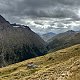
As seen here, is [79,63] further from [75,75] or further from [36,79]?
[36,79]

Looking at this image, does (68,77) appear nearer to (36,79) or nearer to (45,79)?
(45,79)

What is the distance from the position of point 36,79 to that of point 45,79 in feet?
12.6

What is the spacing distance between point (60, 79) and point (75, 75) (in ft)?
10.3

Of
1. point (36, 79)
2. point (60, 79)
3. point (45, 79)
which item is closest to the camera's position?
point (60, 79)

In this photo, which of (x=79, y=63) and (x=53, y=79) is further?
(x=79, y=63)

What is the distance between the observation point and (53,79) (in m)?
44.0

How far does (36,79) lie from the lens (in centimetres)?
4850

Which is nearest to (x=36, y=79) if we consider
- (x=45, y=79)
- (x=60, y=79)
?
(x=45, y=79)

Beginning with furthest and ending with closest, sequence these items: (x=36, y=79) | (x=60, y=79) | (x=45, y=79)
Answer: (x=36, y=79) < (x=45, y=79) < (x=60, y=79)

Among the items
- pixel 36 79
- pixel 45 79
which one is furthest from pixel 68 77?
pixel 36 79

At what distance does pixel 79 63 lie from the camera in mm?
48562

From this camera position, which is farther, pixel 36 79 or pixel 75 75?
pixel 36 79

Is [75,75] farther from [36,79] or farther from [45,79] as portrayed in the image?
[36,79]

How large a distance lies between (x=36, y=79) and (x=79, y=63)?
32.9ft
